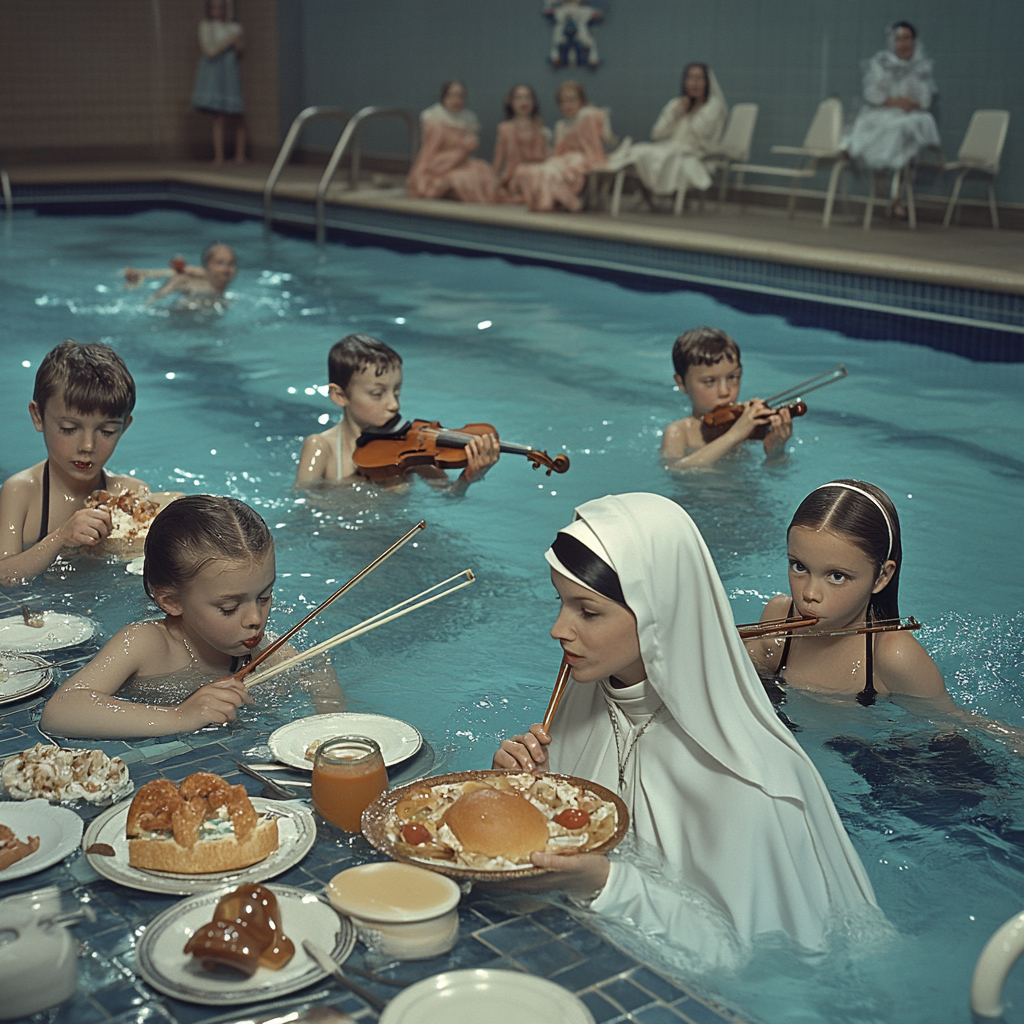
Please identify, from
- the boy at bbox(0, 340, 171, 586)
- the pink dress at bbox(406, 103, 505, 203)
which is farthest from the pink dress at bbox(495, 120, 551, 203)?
the boy at bbox(0, 340, 171, 586)

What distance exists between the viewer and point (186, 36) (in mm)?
22766

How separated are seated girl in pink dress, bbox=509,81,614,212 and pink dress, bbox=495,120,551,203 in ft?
1.56

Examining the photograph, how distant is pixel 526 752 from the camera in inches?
102

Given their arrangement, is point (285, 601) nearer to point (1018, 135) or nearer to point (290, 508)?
point (290, 508)

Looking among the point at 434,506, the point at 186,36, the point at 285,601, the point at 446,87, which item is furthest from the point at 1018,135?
the point at 186,36

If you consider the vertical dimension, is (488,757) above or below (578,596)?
below

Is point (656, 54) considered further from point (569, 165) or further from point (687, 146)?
point (569, 165)

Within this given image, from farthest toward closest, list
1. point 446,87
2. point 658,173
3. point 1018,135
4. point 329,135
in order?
point 329,135 → point 446,87 → point 658,173 → point 1018,135

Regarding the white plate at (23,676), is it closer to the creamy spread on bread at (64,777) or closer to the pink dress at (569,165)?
the creamy spread on bread at (64,777)

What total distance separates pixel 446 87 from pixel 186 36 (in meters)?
9.08

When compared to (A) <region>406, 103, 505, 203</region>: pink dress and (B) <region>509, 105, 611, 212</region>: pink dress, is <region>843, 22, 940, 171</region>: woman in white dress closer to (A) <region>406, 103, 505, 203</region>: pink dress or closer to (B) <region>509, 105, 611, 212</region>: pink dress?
(B) <region>509, 105, 611, 212</region>: pink dress

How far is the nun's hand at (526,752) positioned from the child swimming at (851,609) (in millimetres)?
1151

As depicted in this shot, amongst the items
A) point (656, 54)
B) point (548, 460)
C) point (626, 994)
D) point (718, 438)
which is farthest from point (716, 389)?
point (656, 54)

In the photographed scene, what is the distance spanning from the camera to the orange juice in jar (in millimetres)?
2488
